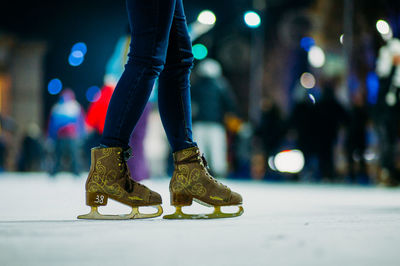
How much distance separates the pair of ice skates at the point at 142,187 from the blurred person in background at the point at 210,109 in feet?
21.9

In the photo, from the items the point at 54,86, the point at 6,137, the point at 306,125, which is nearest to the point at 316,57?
the point at 306,125

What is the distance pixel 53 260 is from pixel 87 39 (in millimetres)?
23099

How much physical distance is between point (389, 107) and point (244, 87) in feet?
46.1

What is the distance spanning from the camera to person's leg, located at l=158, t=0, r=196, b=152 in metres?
2.59

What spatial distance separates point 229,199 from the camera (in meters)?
2.55

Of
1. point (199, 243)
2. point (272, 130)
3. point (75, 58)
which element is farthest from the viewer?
point (75, 58)

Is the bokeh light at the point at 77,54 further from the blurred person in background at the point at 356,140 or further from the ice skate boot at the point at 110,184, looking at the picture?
the ice skate boot at the point at 110,184

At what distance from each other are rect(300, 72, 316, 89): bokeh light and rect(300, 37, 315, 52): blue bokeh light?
26.7 inches

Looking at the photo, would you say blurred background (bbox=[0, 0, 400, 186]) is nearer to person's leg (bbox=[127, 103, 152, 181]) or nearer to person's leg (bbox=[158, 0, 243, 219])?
person's leg (bbox=[127, 103, 152, 181])

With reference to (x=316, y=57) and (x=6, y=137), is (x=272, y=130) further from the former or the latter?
(x=6, y=137)

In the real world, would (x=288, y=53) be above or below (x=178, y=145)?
above

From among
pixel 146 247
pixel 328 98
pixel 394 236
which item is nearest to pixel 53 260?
pixel 146 247

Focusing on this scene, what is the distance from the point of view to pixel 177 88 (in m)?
2.63

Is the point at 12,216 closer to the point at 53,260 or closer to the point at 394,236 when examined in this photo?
the point at 53,260
